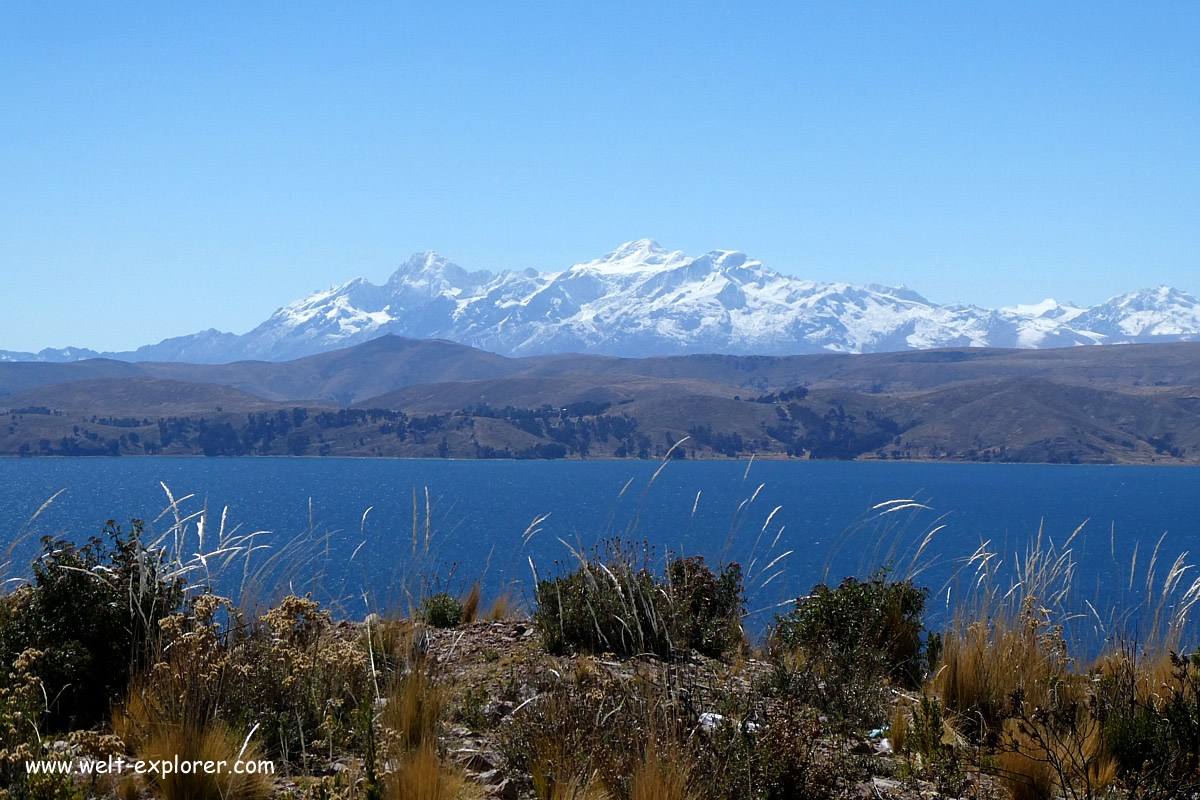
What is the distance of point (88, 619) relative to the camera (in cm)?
617

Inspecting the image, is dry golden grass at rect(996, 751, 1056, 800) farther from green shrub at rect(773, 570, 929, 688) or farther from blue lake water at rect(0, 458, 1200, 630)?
blue lake water at rect(0, 458, 1200, 630)

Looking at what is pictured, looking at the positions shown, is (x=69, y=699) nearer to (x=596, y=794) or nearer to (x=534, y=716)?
(x=534, y=716)

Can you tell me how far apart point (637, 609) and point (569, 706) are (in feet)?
8.35

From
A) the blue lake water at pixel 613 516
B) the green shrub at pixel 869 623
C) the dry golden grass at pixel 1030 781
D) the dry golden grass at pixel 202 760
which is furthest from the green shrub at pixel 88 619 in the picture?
the dry golden grass at pixel 1030 781

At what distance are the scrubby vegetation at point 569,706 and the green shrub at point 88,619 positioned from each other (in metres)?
0.02

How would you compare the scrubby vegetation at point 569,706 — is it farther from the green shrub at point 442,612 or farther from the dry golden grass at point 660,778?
the green shrub at point 442,612

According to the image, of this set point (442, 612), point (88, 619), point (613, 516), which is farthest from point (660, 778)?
point (613, 516)

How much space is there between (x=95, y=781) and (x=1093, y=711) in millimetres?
5388

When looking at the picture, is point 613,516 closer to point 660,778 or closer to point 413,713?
point 413,713

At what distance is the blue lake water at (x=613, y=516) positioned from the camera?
34.7 m

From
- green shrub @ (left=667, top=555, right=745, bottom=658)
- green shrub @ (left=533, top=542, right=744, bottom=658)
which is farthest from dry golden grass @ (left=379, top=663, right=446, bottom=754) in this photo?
green shrub @ (left=667, top=555, right=745, bottom=658)

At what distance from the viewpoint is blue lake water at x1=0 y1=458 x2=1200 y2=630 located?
34.7m

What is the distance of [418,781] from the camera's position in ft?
14.7

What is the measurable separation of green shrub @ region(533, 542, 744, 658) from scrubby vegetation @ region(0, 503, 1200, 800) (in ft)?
0.19
